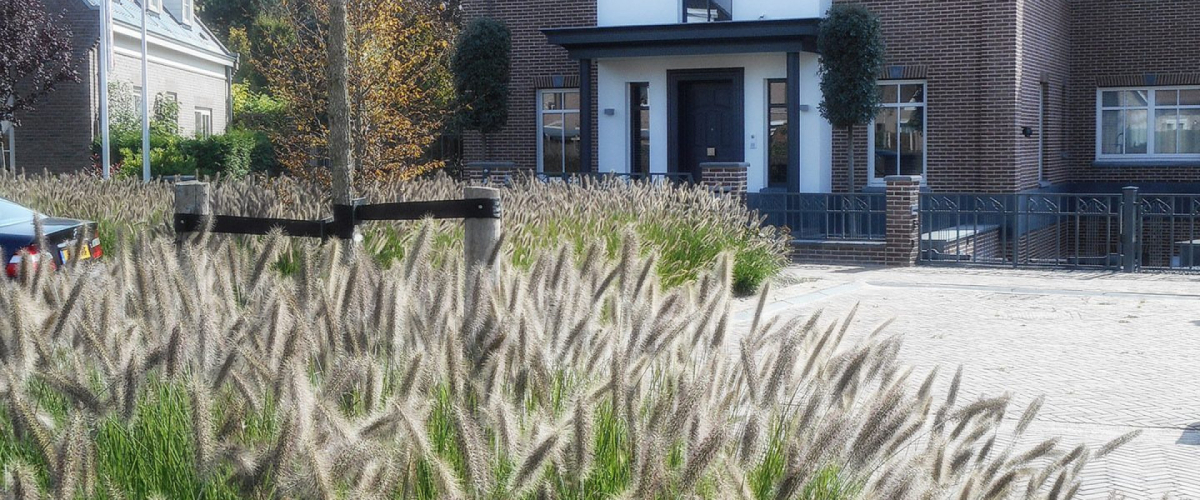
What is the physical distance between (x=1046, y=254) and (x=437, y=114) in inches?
552

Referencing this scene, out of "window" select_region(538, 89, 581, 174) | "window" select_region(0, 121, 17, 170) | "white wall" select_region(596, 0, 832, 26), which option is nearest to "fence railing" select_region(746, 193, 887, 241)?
"white wall" select_region(596, 0, 832, 26)

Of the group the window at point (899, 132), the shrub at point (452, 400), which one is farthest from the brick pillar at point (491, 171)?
the shrub at point (452, 400)

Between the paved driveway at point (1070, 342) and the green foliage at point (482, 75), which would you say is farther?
the green foliage at point (482, 75)

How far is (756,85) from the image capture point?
23453 millimetres

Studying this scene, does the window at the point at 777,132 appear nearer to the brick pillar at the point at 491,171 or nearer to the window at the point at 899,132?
the window at the point at 899,132

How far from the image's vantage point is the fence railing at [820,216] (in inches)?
763

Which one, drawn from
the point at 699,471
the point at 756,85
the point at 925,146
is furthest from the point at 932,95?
the point at 699,471

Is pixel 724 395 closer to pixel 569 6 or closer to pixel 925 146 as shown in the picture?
pixel 925 146

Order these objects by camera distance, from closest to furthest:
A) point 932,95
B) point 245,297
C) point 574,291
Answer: point 574,291 → point 245,297 → point 932,95

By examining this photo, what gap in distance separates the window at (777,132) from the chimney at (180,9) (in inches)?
852

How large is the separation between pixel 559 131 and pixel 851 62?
654 cm

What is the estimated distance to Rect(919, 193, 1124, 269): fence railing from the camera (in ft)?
59.3

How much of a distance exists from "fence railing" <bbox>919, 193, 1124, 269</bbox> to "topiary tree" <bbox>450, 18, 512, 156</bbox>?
8343 mm

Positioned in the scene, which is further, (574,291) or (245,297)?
(245,297)
